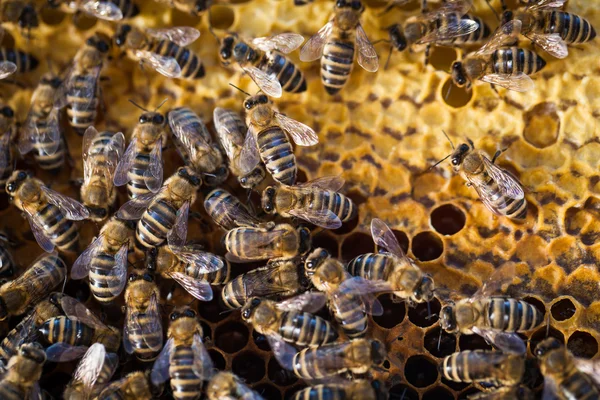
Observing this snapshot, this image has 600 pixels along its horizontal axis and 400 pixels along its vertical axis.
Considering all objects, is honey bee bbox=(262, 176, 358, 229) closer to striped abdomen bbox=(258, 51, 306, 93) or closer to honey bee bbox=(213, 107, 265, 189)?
honey bee bbox=(213, 107, 265, 189)

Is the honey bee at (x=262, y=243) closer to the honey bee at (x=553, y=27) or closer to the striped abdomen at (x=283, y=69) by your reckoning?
the striped abdomen at (x=283, y=69)

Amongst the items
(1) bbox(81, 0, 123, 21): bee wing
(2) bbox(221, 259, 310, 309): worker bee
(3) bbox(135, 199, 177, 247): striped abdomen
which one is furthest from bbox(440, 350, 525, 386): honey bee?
(1) bbox(81, 0, 123, 21): bee wing

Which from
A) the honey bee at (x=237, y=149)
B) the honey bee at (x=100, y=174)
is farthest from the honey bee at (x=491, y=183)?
the honey bee at (x=100, y=174)

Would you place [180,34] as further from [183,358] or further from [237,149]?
[183,358]

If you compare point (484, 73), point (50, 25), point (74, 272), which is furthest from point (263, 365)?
point (50, 25)

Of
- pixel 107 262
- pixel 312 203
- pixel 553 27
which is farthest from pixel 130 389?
pixel 553 27
